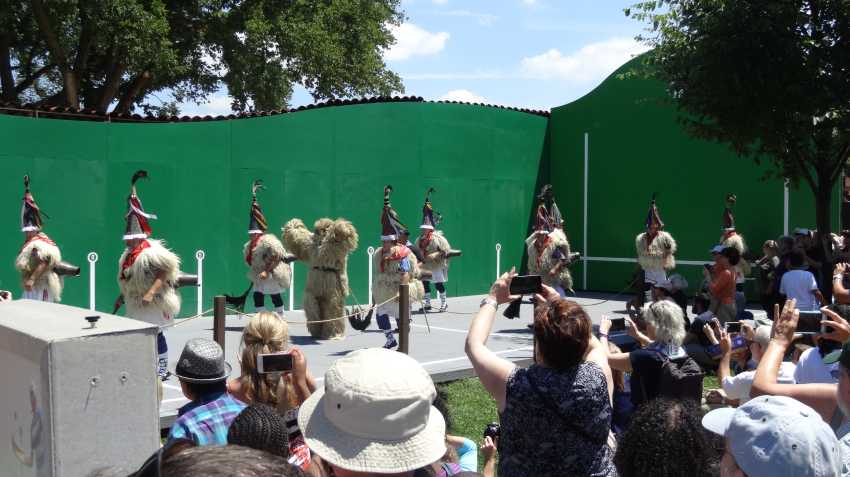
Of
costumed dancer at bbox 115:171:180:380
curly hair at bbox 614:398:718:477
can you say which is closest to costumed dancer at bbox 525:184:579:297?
costumed dancer at bbox 115:171:180:380

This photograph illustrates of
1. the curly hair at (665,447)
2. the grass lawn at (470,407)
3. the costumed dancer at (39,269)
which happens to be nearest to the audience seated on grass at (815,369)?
the curly hair at (665,447)

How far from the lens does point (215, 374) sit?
12.6 ft

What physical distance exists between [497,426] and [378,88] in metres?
23.3

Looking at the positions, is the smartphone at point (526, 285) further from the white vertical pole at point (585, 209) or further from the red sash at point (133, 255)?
the white vertical pole at point (585, 209)

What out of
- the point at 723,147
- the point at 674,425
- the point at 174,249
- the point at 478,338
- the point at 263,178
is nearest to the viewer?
the point at 674,425

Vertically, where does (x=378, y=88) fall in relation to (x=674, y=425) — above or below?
above

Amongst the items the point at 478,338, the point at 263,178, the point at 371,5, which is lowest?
the point at 478,338

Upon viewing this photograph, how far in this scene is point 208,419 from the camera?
3.65 m

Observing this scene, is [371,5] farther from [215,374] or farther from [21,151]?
[215,374]

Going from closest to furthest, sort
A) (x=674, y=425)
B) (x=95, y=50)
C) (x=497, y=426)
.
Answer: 1. (x=674, y=425)
2. (x=497, y=426)
3. (x=95, y=50)

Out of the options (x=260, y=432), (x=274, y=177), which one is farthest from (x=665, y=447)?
(x=274, y=177)

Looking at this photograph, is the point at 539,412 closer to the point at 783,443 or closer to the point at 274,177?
the point at 783,443

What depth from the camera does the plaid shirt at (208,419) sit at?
3.55 m

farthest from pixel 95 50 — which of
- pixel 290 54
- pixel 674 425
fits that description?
pixel 674 425
